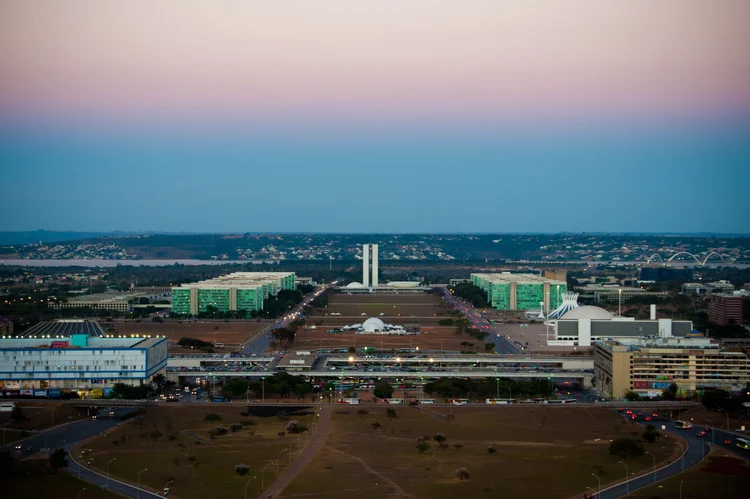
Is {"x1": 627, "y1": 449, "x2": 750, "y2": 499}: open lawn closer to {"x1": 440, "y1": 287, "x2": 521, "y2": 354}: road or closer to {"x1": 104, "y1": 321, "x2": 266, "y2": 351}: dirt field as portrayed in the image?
{"x1": 440, "y1": 287, "x2": 521, "y2": 354}: road

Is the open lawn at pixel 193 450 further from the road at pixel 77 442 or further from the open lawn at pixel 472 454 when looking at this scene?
the open lawn at pixel 472 454

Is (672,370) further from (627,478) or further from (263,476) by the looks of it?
(263,476)

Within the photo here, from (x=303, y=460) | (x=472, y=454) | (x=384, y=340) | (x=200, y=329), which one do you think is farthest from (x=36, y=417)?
(x=200, y=329)

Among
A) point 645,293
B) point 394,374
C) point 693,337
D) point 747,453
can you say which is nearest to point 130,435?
point 394,374

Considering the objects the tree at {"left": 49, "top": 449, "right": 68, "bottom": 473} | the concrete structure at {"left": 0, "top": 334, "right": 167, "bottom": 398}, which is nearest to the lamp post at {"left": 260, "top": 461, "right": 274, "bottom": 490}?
the tree at {"left": 49, "top": 449, "right": 68, "bottom": 473}

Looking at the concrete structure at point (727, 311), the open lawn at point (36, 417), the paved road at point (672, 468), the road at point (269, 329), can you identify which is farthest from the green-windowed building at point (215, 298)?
the paved road at point (672, 468)
